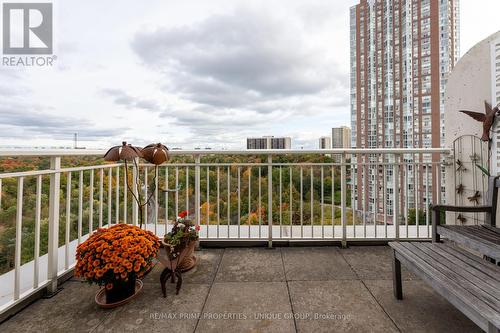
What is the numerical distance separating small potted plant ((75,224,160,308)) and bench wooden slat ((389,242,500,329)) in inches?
76.5

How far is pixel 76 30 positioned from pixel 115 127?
10.6ft

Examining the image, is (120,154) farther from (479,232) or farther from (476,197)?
(476,197)

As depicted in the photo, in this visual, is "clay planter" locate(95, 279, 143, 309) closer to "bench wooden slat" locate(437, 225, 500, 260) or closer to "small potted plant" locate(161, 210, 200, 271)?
"small potted plant" locate(161, 210, 200, 271)

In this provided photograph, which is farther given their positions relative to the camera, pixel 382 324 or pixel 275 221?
pixel 275 221

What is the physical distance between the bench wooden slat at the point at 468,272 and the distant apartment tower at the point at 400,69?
17163 millimetres

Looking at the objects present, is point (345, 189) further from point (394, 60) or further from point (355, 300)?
point (394, 60)

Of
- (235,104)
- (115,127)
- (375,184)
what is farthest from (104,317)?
(235,104)

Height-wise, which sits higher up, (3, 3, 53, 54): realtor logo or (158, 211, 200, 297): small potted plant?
(3, 3, 53, 54): realtor logo

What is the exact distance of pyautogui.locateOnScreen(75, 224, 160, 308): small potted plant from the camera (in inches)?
62.1

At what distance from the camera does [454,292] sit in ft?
3.47

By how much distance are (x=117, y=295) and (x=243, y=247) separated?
4.86 ft

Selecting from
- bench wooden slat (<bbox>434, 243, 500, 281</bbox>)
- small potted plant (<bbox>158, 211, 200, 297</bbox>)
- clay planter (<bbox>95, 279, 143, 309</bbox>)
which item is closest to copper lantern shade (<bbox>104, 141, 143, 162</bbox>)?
small potted plant (<bbox>158, 211, 200, 297</bbox>)

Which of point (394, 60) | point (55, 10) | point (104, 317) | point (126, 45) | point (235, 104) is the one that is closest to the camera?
point (104, 317)

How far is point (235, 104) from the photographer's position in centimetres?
987
